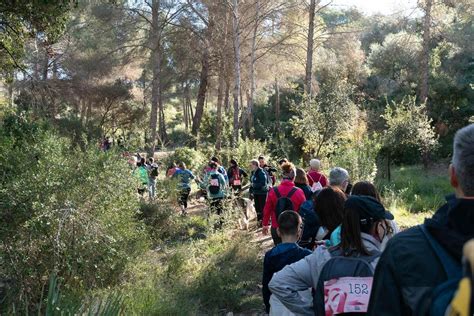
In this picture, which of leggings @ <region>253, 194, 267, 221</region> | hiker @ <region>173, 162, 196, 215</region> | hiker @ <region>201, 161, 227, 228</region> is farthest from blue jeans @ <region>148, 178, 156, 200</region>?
leggings @ <region>253, 194, 267, 221</region>

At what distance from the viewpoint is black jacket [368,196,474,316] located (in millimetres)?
1288

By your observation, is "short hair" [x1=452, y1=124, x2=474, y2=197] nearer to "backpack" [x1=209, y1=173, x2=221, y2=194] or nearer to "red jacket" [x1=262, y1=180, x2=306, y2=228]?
"red jacket" [x1=262, y1=180, x2=306, y2=228]

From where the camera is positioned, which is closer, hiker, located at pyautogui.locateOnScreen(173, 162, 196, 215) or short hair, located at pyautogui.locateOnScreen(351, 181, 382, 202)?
short hair, located at pyautogui.locateOnScreen(351, 181, 382, 202)

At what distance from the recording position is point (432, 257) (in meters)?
1.31

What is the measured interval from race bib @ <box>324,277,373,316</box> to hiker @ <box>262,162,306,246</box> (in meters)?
3.62

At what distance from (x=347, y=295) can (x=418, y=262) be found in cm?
113

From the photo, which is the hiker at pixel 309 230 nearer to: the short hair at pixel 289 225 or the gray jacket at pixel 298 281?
the short hair at pixel 289 225

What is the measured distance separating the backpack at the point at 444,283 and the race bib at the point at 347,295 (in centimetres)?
113

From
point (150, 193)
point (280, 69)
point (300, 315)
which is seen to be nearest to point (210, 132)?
point (280, 69)

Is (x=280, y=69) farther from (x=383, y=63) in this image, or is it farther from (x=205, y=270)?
(x=205, y=270)

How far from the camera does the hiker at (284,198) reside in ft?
20.0

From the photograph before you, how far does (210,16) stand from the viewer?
22.4 metres

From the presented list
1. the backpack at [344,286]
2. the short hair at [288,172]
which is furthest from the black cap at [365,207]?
the short hair at [288,172]

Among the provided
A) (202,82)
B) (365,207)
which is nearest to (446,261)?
(365,207)
